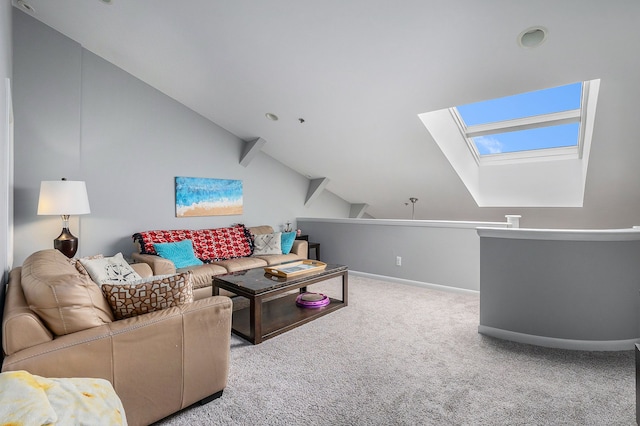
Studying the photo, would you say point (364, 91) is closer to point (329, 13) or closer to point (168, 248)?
point (329, 13)

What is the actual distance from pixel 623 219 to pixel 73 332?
5872mm

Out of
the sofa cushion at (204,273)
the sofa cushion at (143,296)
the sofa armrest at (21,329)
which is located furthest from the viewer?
the sofa cushion at (204,273)

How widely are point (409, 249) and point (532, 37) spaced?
271 cm

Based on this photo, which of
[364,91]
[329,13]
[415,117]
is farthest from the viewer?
[415,117]

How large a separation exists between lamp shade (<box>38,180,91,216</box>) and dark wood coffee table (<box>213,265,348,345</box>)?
150 centimetres

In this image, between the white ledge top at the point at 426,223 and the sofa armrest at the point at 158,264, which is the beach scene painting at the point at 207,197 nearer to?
the sofa armrest at the point at 158,264

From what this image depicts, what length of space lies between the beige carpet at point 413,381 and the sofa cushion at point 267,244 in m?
1.97

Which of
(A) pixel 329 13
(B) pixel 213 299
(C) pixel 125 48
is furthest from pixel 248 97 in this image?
(B) pixel 213 299

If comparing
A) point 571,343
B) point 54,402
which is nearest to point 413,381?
point 571,343

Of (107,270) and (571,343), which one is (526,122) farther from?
(107,270)

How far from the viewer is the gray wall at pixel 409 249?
13.2 feet

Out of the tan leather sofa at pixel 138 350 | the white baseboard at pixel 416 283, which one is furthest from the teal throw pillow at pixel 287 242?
the tan leather sofa at pixel 138 350

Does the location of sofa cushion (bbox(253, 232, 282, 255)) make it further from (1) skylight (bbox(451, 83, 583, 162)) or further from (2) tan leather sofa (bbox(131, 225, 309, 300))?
(1) skylight (bbox(451, 83, 583, 162))

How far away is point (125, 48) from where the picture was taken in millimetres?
3689
